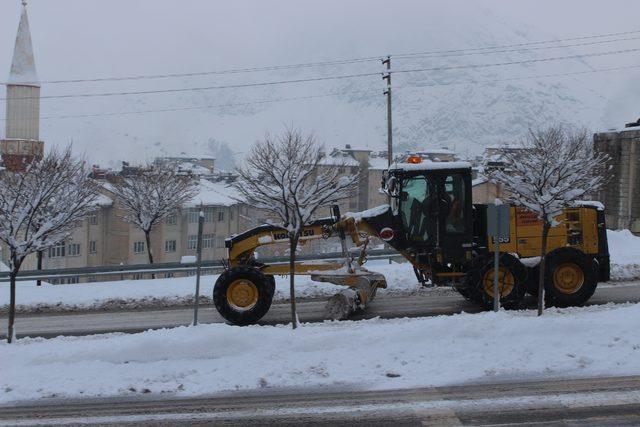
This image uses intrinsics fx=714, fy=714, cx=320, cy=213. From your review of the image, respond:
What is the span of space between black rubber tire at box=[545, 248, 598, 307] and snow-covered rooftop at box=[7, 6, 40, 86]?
54.5 metres

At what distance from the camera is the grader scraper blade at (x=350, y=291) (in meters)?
13.5

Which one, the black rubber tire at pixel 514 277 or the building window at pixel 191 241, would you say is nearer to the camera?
the black rubber tire at pixel 514 277

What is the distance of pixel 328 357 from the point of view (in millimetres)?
10297

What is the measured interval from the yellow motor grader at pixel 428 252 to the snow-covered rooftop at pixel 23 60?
169 ft

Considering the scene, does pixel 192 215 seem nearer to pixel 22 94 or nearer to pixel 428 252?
pixel 22 94

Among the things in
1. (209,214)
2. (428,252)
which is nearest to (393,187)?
(428,252)

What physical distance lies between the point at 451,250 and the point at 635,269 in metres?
7.21

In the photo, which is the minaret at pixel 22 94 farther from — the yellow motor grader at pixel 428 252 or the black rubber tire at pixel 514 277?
the black rubber tire at pixel 514 277

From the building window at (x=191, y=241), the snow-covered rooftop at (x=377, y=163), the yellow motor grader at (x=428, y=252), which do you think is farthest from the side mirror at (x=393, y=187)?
the snow-covered rooftop at (x=377, y=163)

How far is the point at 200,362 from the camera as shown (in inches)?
408

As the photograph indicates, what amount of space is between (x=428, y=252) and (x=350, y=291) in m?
1.72

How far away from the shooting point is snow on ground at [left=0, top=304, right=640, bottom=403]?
948cm

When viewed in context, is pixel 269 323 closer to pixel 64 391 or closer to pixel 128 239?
pixel 64 391

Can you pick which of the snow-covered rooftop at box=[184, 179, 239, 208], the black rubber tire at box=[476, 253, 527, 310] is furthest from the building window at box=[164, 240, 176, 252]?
the black rubber tire at box=[476, 253, 527, 310]
